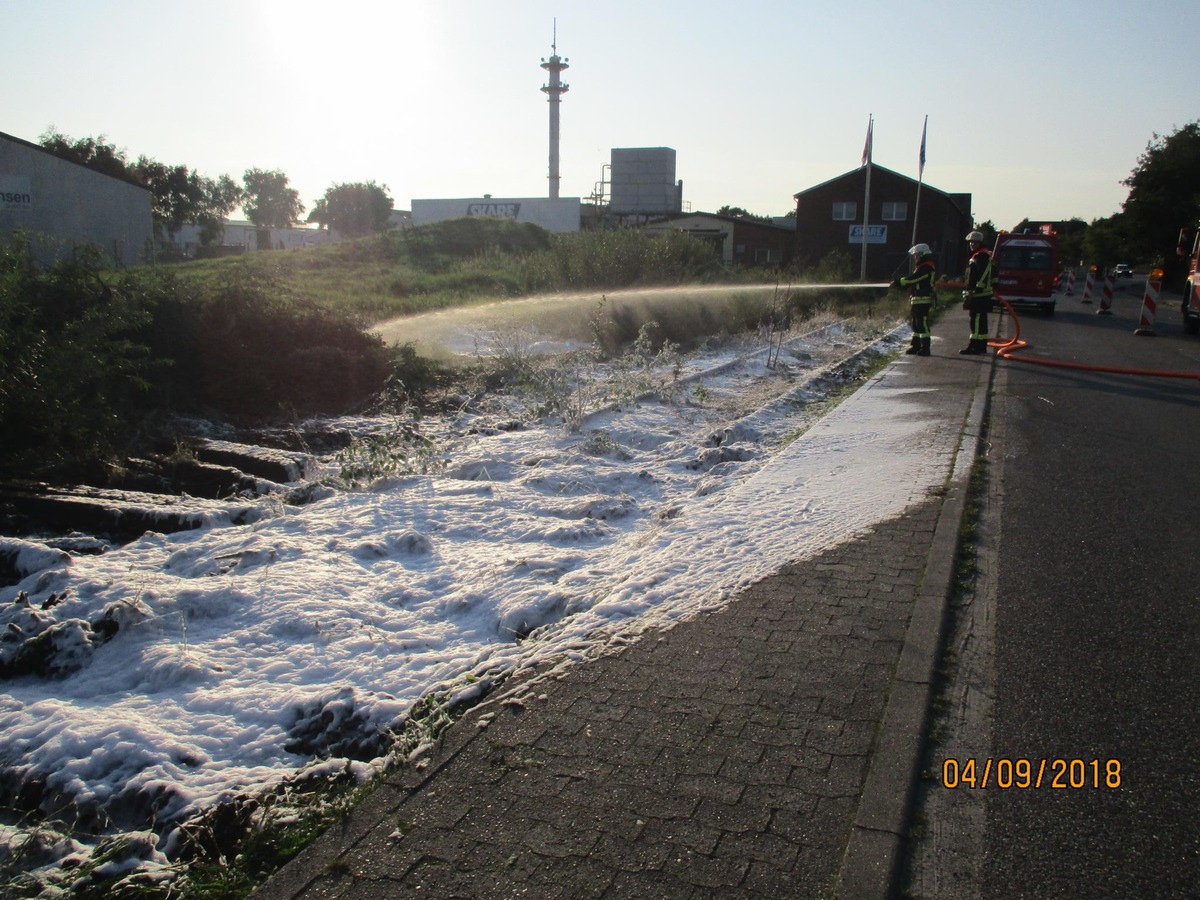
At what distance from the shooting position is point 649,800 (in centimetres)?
274

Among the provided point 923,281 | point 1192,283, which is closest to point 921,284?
point 923,281

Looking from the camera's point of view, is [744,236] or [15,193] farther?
[744,236]

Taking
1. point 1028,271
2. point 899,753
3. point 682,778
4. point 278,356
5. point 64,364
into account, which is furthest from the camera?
point 1028,271

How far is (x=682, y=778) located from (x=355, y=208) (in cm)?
8890

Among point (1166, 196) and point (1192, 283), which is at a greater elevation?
point (1166, 196)

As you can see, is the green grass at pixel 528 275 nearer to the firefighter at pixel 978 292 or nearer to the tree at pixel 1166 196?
the firefighter at pixel 978 292

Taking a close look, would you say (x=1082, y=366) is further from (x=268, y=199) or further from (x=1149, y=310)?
A: (x=268, y=199)

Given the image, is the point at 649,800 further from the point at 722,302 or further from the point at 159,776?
the point at 722,302

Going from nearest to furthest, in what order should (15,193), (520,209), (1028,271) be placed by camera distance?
(1028,271) < (15,193) < (520,209)

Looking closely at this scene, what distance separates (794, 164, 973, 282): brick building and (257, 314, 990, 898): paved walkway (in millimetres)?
49604

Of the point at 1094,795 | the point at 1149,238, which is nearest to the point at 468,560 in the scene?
the point at 1094,795

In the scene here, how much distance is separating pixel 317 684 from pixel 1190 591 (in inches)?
173

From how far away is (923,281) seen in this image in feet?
45.0

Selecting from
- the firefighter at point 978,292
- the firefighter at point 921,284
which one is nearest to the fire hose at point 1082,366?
the firefighter at point 978,292
